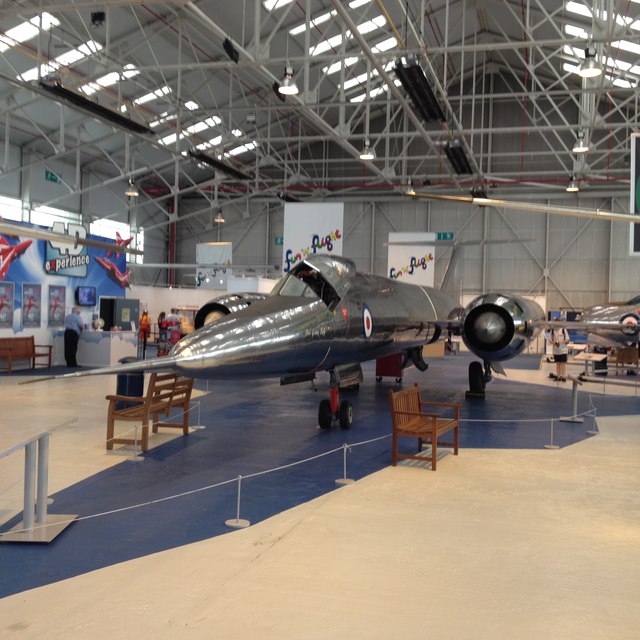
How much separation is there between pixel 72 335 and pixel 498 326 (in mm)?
11523

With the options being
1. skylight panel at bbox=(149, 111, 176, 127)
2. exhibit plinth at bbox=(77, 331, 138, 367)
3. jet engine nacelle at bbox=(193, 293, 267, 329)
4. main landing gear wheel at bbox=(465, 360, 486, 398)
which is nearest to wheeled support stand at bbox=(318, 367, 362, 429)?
jet engine nacelle at bbox=(193, 293, 267, 329)

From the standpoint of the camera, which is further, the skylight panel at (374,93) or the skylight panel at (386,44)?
the skylight panel at (374,93)

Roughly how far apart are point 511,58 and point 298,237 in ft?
66.6

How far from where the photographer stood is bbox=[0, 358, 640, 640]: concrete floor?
Answer: 11.5ft

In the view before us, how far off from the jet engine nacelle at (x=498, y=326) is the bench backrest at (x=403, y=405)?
417cm

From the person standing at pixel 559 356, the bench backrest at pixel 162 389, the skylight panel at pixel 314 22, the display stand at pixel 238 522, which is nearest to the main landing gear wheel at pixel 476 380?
the person standing at pixel 559 356

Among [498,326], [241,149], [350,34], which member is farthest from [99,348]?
[241,149]

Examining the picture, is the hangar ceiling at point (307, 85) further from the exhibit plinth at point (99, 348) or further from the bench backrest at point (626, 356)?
the bench backrest at point (626, 356)

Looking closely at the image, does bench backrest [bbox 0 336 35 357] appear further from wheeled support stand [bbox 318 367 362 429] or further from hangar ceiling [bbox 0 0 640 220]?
wheeled support stand [bbox 318 367 362 429]

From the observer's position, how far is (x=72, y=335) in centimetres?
1764

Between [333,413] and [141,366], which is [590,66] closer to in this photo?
[333,413]

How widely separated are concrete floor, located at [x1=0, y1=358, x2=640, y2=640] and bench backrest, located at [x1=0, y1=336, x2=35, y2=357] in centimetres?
1031

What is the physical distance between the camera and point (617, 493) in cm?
637

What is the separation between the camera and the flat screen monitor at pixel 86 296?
734 inches
